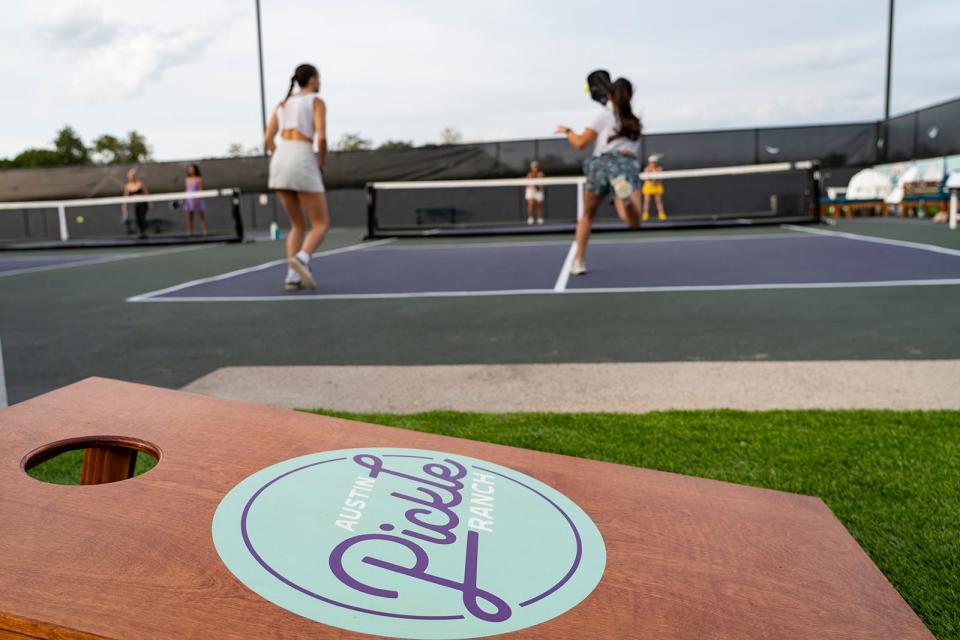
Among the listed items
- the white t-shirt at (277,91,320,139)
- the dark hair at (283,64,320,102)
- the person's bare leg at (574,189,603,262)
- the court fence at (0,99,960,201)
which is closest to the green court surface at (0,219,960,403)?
the person's bare leg at (574,189,603,262)

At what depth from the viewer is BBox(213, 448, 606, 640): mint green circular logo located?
3.41ft

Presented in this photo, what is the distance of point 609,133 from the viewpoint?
24.2 feet

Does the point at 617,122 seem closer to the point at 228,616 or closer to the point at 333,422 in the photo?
the point at 333,422

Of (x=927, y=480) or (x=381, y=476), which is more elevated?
(x=381, y=476)

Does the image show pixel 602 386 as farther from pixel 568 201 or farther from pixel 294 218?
pixel 568 201

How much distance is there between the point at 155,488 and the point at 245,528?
0.20 metres

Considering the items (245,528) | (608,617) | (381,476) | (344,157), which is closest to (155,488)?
(245,528)

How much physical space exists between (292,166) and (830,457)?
5.49 m

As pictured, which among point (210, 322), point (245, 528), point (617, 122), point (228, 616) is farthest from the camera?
point (617, 122)

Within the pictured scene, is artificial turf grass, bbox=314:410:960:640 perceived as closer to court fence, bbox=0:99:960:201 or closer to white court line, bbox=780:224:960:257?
white court line, bbox=780:224:960:257

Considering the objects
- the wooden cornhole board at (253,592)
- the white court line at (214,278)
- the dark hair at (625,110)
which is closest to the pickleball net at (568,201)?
the white court line at (214,278)

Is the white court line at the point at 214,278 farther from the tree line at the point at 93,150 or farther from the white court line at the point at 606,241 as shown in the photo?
the tree line at the point at 93,150

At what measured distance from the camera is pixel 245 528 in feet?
3.98

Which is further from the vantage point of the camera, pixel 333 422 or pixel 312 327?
pixel 312 327
